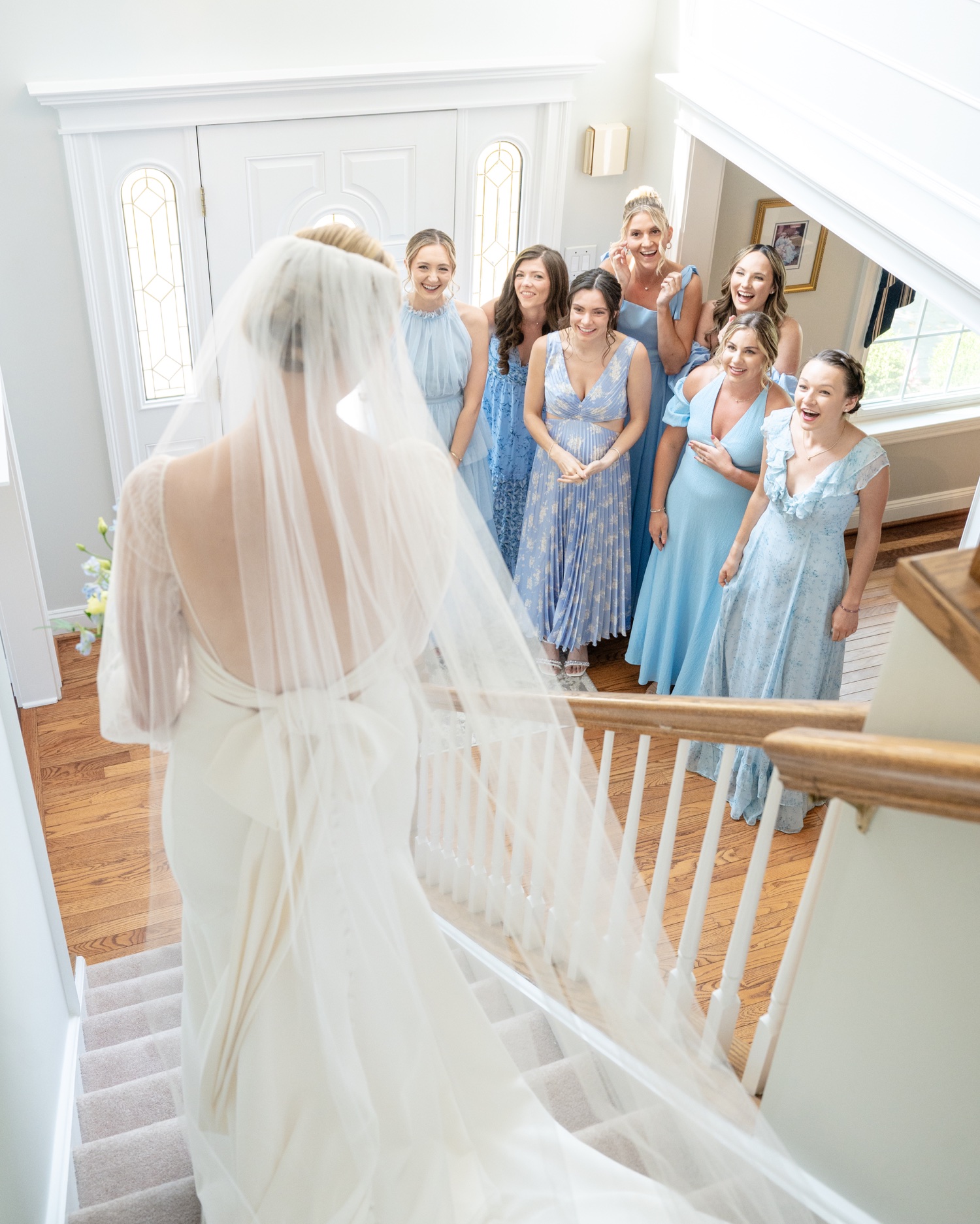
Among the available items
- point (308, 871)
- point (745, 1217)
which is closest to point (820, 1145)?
point (745, 1217)

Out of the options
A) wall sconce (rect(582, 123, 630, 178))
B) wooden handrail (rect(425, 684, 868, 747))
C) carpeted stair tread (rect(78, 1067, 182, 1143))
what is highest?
wooden handrail (rect(425, 684, 868, 747))

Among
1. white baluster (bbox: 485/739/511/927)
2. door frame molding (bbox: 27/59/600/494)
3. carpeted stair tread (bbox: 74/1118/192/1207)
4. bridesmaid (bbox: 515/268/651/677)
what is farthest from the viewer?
door frame molding (bbox: 27/59/600/494)

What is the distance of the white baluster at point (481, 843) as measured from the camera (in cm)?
178

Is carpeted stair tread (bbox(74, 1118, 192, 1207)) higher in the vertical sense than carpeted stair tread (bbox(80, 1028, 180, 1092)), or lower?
higher

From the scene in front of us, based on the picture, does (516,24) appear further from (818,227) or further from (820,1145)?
(820,1145)

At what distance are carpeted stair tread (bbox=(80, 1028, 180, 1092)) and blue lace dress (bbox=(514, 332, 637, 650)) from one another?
2.10 meters

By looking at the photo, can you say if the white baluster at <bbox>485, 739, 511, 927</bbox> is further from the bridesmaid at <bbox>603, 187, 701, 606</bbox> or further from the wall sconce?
the wall sconce

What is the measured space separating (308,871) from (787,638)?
2.37m

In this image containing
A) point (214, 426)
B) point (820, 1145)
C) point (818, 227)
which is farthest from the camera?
point (818, 227)

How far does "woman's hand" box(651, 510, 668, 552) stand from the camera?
419 cm

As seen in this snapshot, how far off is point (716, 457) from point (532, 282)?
3.31ft

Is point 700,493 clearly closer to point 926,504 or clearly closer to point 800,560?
point 800,560

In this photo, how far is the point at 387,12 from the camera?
4320 millimetres

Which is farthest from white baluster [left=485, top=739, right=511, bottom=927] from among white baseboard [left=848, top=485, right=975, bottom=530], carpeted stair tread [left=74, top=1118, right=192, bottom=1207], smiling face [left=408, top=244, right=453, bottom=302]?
white baseboard [left=848, top=485, right=975, bottom=530]
